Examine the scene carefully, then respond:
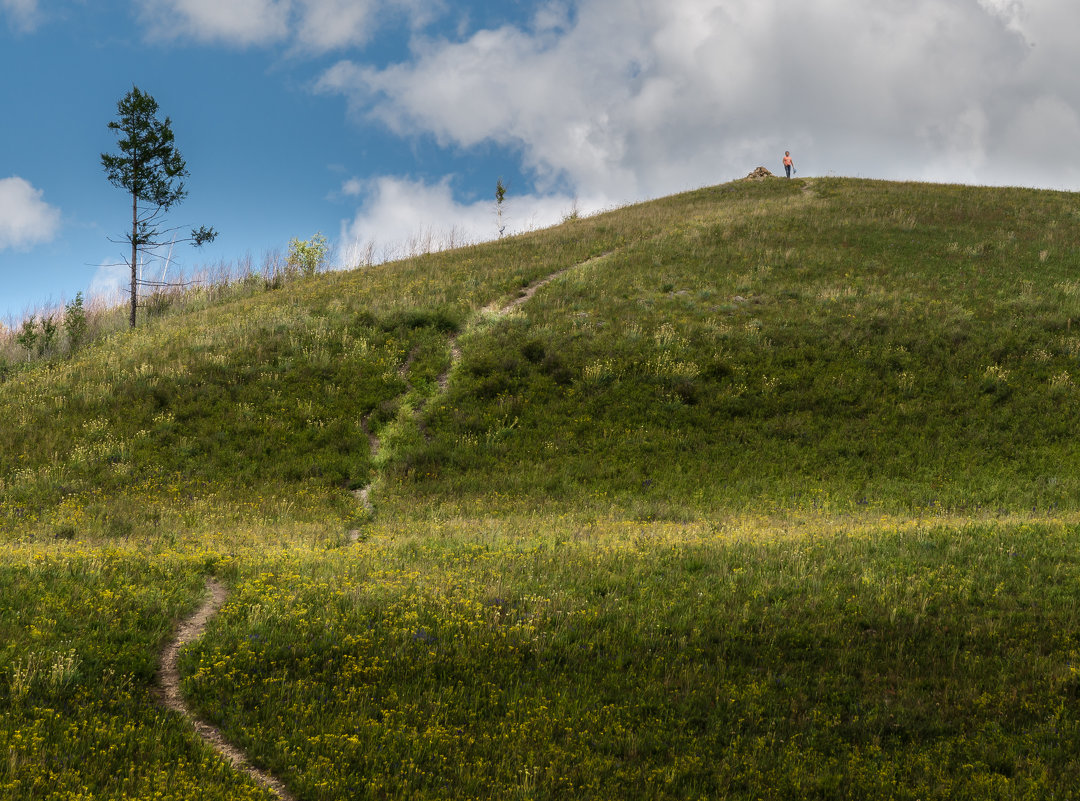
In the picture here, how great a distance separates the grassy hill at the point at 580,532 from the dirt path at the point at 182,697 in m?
0.13

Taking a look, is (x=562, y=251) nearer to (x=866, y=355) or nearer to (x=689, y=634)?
(x=866, y=355)

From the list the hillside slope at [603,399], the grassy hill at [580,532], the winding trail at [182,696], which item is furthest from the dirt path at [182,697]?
the hillside slope at [603,399]

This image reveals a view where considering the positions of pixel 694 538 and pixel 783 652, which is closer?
pixel 783 652

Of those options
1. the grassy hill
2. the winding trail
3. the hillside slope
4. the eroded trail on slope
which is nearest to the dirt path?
the winding trail

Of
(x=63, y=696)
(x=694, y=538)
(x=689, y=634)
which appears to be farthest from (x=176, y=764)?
(x=694, y=538)

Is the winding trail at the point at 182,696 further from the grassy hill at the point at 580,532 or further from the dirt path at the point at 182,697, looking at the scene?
the grassy hill at the point at 580,532

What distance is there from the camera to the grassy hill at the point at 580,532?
18.6ft

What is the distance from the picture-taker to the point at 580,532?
12.1 m

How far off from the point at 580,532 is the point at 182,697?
7289mm

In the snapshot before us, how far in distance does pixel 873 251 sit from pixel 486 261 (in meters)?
19.8

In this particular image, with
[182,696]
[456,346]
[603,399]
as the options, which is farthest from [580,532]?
[456,346]

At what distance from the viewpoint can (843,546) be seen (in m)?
10.0

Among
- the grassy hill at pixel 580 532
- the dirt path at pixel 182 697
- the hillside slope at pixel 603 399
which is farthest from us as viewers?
the hillside slope at pixel 603 399

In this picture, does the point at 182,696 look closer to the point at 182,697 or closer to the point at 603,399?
the point at 182,697
